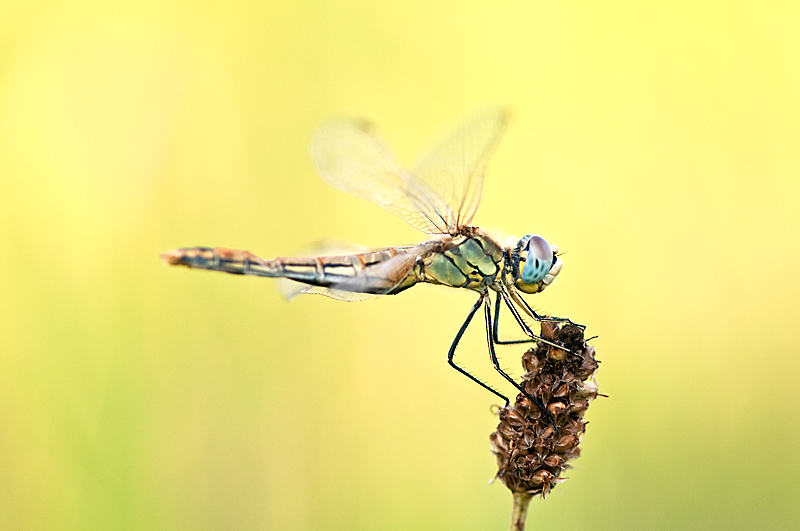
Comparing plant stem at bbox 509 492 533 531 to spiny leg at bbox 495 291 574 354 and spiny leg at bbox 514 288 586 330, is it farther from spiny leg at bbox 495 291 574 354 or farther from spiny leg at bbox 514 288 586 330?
spiny leg at bbox 514 288 586 330

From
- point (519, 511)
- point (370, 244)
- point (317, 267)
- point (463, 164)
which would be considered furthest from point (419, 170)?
point (370, 244)

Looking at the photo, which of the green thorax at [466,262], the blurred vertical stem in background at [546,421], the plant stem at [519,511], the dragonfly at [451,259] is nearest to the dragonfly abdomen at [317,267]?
the dragonfly at [451,259]

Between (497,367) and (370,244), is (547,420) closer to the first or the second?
(497,367)

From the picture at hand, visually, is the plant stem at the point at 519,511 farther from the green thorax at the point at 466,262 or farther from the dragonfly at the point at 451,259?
the green thorax at the point at 466,262

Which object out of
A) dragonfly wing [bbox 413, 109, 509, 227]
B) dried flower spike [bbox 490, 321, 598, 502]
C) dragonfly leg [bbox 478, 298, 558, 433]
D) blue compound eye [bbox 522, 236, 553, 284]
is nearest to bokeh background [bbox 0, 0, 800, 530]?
dragonfly leg [bbox 478, 298, 558, 433]

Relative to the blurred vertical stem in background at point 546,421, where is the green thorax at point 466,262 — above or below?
above

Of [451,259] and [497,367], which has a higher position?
[451,259]

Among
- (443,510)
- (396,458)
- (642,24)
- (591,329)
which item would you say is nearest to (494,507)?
(443,510)
